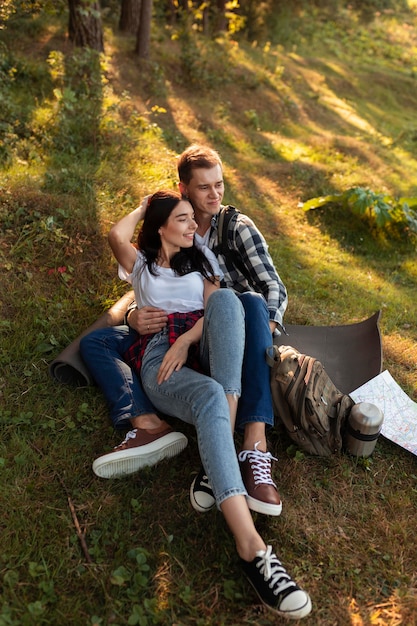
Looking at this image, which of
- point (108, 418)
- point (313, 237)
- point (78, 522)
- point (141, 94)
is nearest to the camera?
point (78, 522)

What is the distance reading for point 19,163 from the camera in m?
5.45

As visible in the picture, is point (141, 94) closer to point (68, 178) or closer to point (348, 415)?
point (68, 178)

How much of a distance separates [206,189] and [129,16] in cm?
894

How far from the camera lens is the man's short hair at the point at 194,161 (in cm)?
341

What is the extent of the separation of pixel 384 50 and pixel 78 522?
23110 mm

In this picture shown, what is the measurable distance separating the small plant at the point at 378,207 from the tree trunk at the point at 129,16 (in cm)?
615

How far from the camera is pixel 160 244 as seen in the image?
3.39 meters

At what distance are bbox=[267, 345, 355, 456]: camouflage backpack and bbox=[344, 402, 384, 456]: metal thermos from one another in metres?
0.05

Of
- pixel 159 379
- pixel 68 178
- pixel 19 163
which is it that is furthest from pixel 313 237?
pixel 159 379

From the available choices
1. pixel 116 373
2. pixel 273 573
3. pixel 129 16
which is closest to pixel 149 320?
pixel 116 373

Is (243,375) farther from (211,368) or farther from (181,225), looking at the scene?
(181,225)

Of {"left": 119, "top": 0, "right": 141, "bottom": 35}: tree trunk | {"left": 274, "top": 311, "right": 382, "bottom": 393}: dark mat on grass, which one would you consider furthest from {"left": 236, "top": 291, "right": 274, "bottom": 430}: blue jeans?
{"left": 119, "top": 0, "right": 141, "bottom": 35}: tree trunk

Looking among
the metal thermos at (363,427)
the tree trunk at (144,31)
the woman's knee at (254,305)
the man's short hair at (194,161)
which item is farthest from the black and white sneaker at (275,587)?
the tree trunk at (144,31)

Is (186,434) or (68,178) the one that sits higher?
(68,178)
